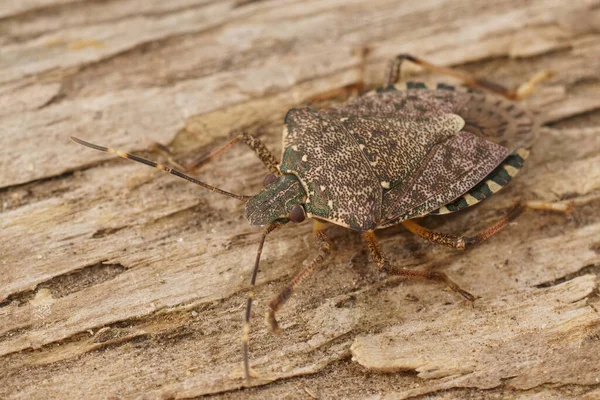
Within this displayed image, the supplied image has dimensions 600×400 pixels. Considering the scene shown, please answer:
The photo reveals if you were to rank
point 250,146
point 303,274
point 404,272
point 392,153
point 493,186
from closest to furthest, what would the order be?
point 303,274
point 404,272
point 392,153
point 493,186
point 250,146

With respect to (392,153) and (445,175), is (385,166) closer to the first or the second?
(392,153)

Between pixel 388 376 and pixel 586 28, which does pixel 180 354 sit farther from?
pixel 586 28

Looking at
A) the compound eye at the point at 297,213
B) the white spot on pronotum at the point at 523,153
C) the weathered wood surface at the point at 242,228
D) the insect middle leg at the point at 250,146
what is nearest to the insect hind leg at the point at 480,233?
the weathered wood surface at the point at 242,228

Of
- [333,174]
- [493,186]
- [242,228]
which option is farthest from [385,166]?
[242,228]

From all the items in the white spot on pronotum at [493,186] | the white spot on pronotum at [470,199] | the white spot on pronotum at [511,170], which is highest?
the white spot on pronotum at [511,170]

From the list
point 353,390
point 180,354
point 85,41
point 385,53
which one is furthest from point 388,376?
point 85,41

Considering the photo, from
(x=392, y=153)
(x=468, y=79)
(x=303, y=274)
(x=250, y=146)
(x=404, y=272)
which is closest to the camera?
(x=303, y=274)

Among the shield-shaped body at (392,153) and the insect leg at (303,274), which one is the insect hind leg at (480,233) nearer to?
the shield-shaped body at (392,153)
